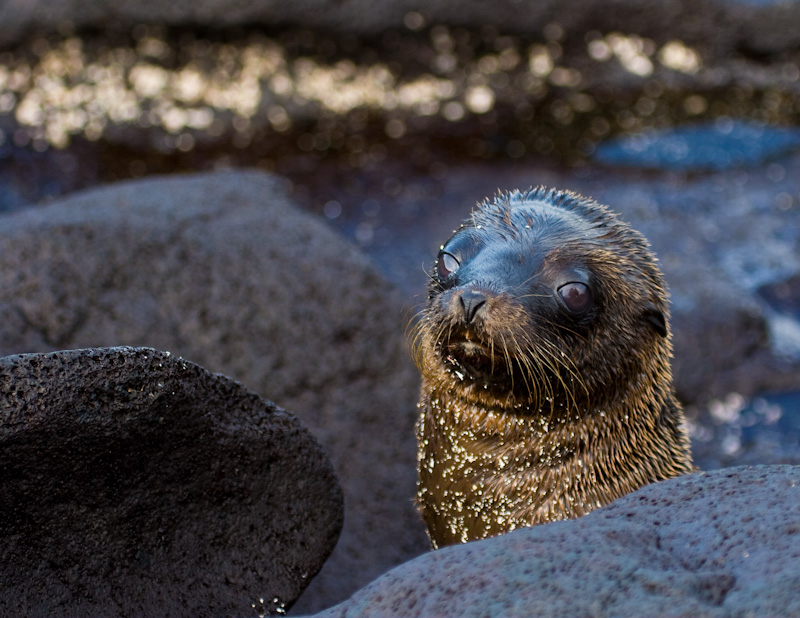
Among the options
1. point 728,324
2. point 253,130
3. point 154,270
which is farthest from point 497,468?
point 253,130

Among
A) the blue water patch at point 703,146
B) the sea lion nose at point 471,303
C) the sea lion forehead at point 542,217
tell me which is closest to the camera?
the sea lion nose at point 471,303

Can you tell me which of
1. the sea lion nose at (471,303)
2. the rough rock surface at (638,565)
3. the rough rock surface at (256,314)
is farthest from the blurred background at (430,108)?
the rough rock surface at (638,565)

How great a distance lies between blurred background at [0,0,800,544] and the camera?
9.27 meters

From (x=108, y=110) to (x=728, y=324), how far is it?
5938mm

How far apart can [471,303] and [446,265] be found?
0.57 meters

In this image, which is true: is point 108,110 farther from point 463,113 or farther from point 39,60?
point 463,113

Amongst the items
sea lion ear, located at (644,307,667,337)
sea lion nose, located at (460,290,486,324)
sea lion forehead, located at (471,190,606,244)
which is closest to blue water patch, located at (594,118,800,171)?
sea lion forehead, located at (471,190,606,244)

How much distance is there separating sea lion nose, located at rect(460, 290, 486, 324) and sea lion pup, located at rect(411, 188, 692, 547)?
6 centimetres

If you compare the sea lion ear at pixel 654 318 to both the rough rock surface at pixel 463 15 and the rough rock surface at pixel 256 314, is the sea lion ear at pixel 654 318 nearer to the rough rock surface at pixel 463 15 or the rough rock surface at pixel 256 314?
the rough rock surface at pixel 256 314

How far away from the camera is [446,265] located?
4.50 m

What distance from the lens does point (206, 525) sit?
12.6ft

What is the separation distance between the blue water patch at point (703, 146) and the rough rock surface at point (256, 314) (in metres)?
4.63

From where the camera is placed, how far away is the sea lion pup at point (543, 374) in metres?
4.18

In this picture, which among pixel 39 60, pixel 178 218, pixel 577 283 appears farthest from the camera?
pixel 39 60
